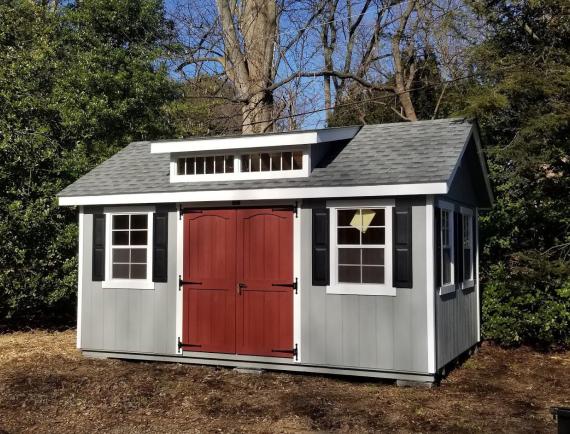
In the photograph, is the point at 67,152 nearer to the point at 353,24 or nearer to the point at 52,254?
the point at 52,254

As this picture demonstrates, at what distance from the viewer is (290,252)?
28.2ft

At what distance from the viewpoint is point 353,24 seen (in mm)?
21203

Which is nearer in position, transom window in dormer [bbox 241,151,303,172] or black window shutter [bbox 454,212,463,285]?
transom window in dormer [bbox 241,151,303,172]

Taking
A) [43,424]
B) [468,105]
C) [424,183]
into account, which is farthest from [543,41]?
[43,424]

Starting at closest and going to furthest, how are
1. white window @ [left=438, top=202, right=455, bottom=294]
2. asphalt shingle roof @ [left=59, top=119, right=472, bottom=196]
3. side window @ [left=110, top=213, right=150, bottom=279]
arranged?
asphalt shingle roof @ [left=59, top=119, right=472, bottom=196] < white window @ [left=438, top=202, right=455, bottom=294] < side window @ [left=110, top=213, right=150, bottom=279]

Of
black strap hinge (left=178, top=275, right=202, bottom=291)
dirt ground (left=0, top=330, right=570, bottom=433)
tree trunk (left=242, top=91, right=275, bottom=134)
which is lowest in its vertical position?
dirt ground (left=0, top=330, right=570, bottom=433)

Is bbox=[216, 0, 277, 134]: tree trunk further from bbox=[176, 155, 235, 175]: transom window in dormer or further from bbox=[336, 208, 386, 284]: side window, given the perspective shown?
bbox=[336, 208, 386, 284]: side window

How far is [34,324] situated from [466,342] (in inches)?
367

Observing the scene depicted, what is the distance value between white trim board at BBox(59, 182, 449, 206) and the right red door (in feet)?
1.03

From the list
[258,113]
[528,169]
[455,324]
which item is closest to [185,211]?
[455,324]

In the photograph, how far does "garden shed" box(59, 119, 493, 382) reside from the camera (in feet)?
26.1

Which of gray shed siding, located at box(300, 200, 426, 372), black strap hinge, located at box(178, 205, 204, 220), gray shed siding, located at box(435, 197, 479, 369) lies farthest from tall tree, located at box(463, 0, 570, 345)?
black strap hinge, located at box(178, 205, 204, 220)

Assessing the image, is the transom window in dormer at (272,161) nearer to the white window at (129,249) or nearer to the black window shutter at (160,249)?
the black window shutter at (160,249)

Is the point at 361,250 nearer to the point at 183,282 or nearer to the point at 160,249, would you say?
the point at 183,282
